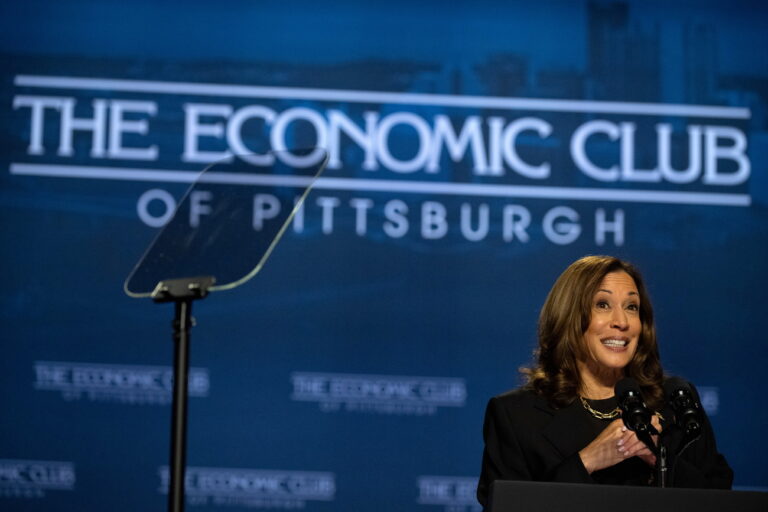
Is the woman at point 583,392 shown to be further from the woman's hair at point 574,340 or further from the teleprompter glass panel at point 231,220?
the teleprompter glass panel at point 231,220

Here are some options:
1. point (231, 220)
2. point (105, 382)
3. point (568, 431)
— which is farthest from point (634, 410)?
point (105, 382)

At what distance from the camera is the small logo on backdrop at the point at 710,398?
4.65 m

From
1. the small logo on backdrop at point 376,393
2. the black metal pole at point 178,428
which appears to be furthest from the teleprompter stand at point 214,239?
the small logo on backdrop at point 376,393

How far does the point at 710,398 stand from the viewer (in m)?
4.65

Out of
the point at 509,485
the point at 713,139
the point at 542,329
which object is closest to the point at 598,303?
the point at 542,329

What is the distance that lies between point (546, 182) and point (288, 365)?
1.46 meters

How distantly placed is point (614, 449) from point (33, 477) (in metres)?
2.86

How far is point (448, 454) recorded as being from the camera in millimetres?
4590

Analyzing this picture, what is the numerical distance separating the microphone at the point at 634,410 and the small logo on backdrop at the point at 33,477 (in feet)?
9.52

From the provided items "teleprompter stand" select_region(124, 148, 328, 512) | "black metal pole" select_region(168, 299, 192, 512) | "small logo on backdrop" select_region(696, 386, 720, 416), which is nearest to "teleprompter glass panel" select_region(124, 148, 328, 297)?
"teleprompter stand" select_region(124, 148, 328, 512)

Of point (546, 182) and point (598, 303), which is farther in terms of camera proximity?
point (546, 182)

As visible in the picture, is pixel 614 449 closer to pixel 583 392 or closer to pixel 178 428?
pixel 583 392

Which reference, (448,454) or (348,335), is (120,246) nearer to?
(348,335)

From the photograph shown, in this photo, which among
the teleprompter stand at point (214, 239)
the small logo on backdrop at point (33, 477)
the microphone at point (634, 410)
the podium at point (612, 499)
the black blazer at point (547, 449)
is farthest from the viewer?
the small logo on backdrop at point (33, 477)
